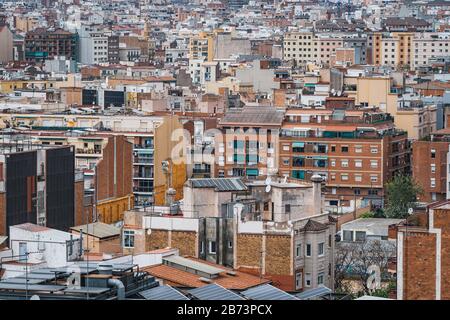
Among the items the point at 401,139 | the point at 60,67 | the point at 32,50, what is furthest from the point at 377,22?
the point at 401,139

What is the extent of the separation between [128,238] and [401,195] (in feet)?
32.0

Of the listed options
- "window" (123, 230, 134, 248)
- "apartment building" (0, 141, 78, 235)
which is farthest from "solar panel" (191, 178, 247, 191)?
"apartment building" (0, 141, 78, 235)

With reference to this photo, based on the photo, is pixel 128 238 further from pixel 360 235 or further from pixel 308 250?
pixel 360 235

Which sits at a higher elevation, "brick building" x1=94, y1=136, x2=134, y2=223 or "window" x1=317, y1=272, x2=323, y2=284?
"brick building" x1=94, y1=136, x2=134, y2=223

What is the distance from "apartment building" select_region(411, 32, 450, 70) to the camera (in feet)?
182

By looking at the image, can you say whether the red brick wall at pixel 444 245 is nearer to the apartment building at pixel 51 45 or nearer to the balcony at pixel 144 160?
the balcony at pixel 144 160

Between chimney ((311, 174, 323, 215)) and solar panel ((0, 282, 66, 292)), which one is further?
chimney ((311, 174, 323, 215))

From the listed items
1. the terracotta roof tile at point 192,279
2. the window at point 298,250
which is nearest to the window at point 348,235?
the window at point 298,250

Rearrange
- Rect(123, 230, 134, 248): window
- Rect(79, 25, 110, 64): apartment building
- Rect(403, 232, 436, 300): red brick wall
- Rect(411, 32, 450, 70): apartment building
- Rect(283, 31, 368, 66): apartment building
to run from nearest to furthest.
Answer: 1. Rect(403, 232, 436, 300): red brick wall
2. Rect(123, 230, 134, 248): window
3. Rect(411, 32, 450, 70): apartment building
4. Rect(283, 31, 368, 66): apartment building
5. Rect(79, 25, 110, 64): apartment building

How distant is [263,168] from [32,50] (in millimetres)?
34858

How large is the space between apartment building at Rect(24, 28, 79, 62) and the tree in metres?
35.9

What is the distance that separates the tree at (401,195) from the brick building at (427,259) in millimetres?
10370

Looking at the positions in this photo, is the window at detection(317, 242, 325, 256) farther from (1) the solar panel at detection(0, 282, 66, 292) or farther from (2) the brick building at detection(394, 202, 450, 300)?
(1) the solar panel at detection(0, 282, 66, 292)

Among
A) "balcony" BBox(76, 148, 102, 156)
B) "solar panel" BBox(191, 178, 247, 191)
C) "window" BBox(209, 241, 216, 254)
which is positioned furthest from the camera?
"balcony" BBox(76, 148, 102, 156)
